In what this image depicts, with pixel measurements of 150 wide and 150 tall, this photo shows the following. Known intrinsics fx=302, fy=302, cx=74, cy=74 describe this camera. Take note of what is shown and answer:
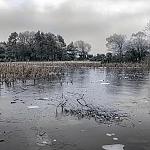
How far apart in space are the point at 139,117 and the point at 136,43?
86918 mm

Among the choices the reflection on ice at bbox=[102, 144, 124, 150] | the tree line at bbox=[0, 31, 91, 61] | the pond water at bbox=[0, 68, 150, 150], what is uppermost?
the tree line at bbox=[0, 31, 91, 61]

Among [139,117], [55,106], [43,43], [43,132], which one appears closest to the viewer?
[43,132]

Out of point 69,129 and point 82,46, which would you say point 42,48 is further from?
point 69,129

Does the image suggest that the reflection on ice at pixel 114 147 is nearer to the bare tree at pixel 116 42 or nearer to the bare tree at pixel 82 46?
the bare tree at pixel 116 42

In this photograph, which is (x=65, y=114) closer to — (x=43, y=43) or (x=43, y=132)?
(x=43, y=132)

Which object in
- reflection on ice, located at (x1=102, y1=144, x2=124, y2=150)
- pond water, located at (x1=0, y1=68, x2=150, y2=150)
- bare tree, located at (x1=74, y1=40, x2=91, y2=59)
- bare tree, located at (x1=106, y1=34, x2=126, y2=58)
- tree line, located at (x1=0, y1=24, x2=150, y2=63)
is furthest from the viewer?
bare tree, located at (x1=74, y1=40, x2=91, y2=59)

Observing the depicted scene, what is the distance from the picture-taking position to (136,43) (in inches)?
3718

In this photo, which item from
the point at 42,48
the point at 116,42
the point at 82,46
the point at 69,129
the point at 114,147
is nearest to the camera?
the point at 114,147

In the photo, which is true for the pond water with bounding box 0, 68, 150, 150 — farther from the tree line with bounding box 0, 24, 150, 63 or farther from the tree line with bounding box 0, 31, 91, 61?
the tree line with bounding box 0, 31, 91, 61

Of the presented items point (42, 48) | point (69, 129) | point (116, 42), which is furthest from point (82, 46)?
point (69, 129)

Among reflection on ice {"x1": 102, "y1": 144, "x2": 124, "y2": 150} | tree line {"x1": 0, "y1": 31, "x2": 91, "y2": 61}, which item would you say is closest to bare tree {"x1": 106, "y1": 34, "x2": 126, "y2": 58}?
tree line {"x1": 0, "y1": 31, "x2": 91, "y2": 61}

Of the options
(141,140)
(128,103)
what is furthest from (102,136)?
(128,103)

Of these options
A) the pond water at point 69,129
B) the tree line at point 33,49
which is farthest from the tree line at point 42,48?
the pond water at point 69,129

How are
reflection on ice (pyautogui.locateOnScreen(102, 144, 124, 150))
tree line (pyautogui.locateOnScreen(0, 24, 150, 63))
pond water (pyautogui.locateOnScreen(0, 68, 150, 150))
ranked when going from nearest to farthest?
1. reflection on ice (pyautogui.locateOnScreen(102, 144, 124, 150))
2. pond water (pyautogui.locateOnScreen(0, 68, 150, 150))
3. tree line (pyautogui.locateOnScreen(0, 24, 150, 63))
